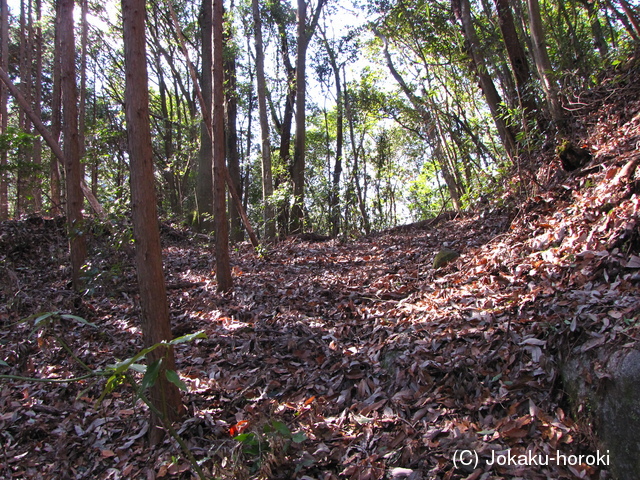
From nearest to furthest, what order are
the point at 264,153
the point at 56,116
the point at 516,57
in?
the point at 516,57
the point at 56,116
the point at 264,153

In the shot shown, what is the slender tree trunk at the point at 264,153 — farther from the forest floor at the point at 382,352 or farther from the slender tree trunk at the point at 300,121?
the forest floor at the point at 382,352

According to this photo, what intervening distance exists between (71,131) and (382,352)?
539 cm

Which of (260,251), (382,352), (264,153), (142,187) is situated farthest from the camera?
(264,153)

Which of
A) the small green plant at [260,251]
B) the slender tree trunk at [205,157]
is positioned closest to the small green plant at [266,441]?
the small green plant at [260,251]

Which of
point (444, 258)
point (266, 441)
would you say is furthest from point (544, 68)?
point (266, 441)

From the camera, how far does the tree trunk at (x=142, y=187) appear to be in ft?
10.3

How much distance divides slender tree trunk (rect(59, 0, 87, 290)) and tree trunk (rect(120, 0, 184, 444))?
11.4 ft

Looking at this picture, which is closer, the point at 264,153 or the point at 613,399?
the point at 613,399

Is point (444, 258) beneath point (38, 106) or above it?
beneath

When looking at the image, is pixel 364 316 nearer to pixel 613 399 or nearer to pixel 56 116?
pixel 613 399

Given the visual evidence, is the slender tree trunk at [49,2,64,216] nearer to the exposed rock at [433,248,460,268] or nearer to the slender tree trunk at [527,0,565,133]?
the exposed rock at [433,248,460,268]

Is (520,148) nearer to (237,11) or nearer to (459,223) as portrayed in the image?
(459,223)

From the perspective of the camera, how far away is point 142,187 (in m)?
3.15

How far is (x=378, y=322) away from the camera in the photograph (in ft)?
15.0
